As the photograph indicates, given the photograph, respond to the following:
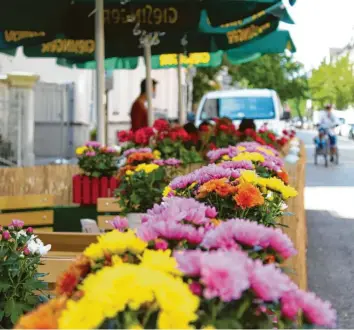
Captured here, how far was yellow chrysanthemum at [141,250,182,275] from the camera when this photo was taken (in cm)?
168

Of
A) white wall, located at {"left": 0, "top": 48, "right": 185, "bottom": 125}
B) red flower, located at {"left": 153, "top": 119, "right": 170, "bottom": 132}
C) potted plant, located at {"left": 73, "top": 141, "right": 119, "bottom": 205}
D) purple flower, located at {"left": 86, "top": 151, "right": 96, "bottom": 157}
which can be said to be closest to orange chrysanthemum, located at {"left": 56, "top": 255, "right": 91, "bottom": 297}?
potted plant, located at {"left": 73, "top": 141, "right": 119, "bottom": 205}

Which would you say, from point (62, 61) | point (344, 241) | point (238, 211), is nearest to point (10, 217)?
point (238, 211)

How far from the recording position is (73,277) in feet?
6.04

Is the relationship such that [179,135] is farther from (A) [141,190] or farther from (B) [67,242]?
(B) [67,242]

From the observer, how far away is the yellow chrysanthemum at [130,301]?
1486 mm

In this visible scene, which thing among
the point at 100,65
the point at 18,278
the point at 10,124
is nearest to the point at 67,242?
the point at 18,278

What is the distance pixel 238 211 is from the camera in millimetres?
3443

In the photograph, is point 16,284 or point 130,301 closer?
point 130,301

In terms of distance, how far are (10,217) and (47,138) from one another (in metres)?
18.2

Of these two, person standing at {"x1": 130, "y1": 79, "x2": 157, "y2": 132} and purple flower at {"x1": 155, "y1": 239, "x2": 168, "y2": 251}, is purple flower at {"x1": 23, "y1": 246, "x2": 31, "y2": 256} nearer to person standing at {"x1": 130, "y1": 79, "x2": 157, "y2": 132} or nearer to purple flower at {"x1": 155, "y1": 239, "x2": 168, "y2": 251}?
purple flower at {"x1": 155, "y1": 239, "x2": 168, "y2": 251}

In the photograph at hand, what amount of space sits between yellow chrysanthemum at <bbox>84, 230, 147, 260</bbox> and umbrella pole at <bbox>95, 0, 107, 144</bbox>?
7.56m

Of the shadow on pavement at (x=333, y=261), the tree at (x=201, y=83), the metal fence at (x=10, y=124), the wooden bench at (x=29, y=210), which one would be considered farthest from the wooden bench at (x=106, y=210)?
the tree at (x=201, y=83)

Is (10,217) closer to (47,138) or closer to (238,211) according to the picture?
(238,211)

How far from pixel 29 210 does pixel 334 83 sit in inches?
4512
